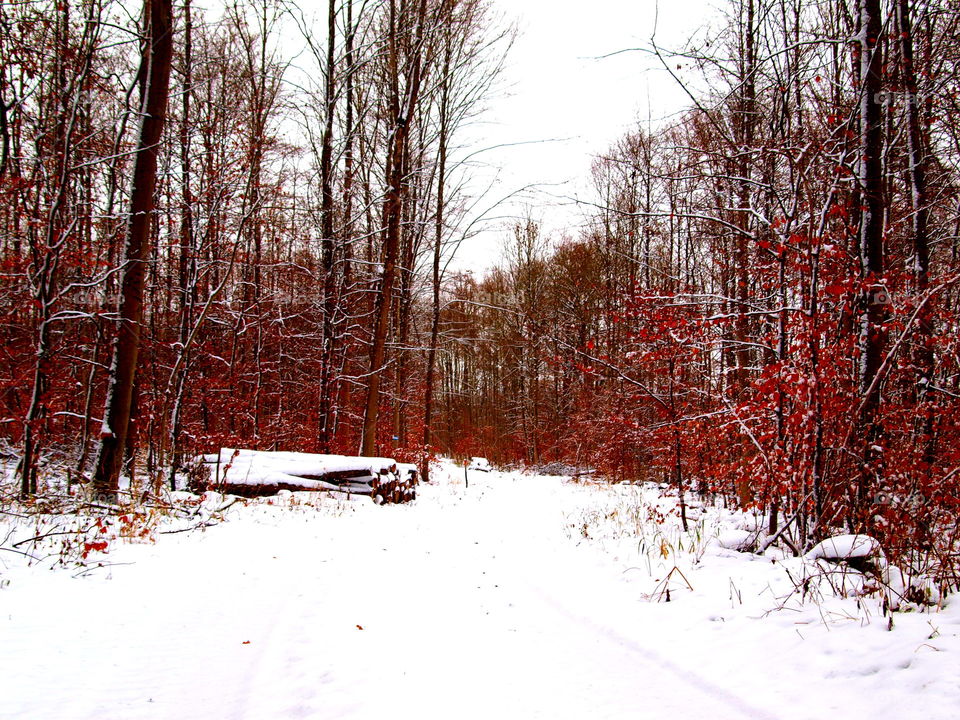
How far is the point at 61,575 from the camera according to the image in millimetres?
4008

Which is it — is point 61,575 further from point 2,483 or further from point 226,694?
point 2,483

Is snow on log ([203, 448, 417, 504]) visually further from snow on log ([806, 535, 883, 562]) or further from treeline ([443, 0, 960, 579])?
snow on log ([806, 535, 883, 562])

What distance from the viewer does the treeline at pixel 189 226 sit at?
6965mm

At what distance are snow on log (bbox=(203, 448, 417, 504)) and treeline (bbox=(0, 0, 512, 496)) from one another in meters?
0.96

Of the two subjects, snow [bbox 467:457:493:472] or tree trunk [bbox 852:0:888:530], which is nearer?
tree trunk [bbox 852:0:888:530]

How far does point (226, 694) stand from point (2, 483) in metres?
6.74

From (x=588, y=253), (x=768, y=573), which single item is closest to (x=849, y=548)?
(x=768, y=573)

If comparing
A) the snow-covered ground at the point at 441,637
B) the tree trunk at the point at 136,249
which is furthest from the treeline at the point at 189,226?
the snow-covered ground at the point at 441,637

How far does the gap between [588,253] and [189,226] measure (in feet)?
51.9

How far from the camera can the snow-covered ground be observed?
2.56m

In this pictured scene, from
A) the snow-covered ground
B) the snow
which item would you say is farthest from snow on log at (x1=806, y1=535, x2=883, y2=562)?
the snow

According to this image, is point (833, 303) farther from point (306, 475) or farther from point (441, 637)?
point (306, 475)

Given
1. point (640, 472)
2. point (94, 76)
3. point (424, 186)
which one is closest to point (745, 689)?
point (94, 76)

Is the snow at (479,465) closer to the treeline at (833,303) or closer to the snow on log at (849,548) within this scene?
the treeline at (833,303)
